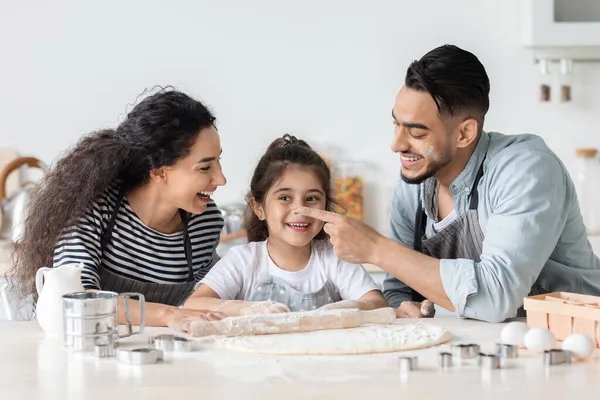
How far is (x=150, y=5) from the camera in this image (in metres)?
4.33

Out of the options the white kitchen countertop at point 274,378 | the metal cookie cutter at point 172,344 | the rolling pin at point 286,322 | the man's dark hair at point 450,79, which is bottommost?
the white kitchen countertop at point 274,378

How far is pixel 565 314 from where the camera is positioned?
76.9 inches

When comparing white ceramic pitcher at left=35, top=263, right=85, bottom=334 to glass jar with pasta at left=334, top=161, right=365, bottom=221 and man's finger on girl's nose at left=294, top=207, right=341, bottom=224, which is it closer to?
man's finger on girl's nose at left=294, top=207, right=341, bottom=224

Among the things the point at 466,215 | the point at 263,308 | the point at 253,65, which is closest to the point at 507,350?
the point at 263,308

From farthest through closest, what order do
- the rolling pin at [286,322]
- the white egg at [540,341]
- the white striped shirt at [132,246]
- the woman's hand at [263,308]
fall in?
the white striped shirt at [132,246]
the woman's hand at [263,308]
the rolling pin at [286,322]
the white egg at [540,341]

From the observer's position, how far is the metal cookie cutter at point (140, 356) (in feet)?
5.87

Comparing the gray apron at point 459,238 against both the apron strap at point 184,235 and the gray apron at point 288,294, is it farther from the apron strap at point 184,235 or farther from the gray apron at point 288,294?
the apron strap at point 184,235

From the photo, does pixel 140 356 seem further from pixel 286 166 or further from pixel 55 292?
pixel 286 166

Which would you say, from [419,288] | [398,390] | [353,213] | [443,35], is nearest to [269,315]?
[419,288]

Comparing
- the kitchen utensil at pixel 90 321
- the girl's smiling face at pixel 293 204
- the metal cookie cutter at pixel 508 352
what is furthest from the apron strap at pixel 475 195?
the kitchen utensil at pixel 90 321

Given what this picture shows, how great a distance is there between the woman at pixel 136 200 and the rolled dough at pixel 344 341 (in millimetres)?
657

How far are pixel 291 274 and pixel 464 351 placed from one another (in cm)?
85

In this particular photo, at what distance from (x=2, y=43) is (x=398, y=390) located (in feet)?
10.7

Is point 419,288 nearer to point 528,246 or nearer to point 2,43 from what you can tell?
point 528,246
